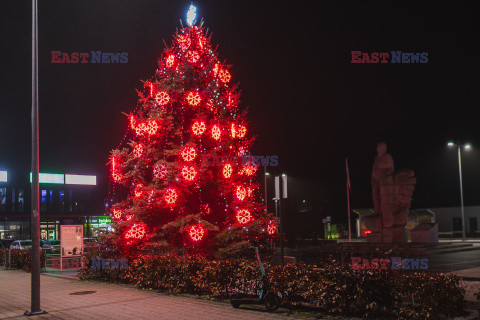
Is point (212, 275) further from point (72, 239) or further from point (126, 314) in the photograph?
point (72, 239)

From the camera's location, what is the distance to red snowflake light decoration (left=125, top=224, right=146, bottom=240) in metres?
16.7

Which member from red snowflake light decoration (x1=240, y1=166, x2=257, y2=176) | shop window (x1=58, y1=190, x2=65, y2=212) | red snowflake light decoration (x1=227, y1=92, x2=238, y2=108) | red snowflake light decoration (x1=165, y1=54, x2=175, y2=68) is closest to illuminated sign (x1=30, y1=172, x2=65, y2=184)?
shop window (x1=58, y1=190, x2=65, y2=212)

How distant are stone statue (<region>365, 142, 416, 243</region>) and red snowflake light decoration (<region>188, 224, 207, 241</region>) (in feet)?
59.6

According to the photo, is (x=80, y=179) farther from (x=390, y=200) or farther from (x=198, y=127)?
(x=198, y=127)

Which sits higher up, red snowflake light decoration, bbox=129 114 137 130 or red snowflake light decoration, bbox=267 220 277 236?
red snowflake light decoration, bbox=129 114 137 130

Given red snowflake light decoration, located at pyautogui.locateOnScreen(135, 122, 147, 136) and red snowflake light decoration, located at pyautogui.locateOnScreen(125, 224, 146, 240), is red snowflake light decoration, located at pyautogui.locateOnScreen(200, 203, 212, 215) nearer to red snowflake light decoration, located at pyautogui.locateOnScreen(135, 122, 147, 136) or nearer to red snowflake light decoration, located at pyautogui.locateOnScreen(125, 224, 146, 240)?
red snowflake light decoration, located at pyautogui.locateOnScreen(125, 224, 146, 240)

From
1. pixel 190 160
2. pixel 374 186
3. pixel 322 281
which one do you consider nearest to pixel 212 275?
pixel 322 281

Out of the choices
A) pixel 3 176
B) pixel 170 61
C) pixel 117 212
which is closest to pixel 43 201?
pixel 3 176

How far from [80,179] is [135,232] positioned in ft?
215

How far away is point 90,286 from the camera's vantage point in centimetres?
1659

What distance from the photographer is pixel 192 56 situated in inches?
690

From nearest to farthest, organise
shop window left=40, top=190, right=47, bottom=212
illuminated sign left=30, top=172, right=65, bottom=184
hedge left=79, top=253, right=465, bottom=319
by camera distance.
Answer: hedge left=79, top=253, right=465, bottom=319
shop window left=40, top=190, right=47, bottom=212
illuminated sign left=30, top=172, right=65, bottom=184

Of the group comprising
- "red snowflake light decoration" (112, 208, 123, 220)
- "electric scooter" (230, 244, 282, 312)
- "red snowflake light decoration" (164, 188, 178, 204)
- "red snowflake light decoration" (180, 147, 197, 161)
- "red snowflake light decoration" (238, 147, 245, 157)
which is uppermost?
"red snowflake light decoration" (238, 147, 245, 157)

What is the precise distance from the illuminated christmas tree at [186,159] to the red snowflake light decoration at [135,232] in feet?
0.11
